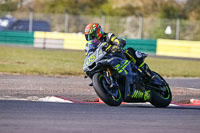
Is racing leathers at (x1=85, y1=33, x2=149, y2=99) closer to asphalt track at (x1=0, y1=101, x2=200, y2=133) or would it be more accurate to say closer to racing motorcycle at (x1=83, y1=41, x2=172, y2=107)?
racing motorcycle at (x1=83, y1=41, x2=172, y2=107)

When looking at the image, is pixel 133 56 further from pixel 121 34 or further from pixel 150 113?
pixel 121 34

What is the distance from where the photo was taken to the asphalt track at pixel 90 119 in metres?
5.79

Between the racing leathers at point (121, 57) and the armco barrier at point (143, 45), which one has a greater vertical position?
the armco barrier at point (143, 45)

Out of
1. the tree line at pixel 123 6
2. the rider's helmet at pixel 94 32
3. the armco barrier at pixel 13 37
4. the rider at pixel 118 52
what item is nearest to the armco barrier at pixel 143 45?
the armco barrier at pixel 13 37

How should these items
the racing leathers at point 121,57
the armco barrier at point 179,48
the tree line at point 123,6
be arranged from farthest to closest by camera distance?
the tree line at point 123,6 → the armco barrier at point 179,48 → the racing leathers at point 121,57

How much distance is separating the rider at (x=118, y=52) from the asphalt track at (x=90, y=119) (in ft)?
1.45

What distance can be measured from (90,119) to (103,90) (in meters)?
1.27

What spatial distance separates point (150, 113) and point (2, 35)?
26.7 m

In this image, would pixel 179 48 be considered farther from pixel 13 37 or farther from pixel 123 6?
pixel 123 6

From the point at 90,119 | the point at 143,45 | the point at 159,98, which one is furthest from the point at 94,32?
the point at 143,45

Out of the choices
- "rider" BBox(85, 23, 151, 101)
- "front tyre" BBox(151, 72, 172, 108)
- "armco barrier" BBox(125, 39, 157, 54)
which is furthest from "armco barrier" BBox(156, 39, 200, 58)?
"rider" BBox(85, 23, 151, 101)

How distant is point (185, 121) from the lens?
268 inches

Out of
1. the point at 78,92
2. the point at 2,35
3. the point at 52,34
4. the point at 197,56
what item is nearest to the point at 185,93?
the point at 78,92

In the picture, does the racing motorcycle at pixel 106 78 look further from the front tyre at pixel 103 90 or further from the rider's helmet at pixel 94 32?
the rider's helmet at pixel 94 32
